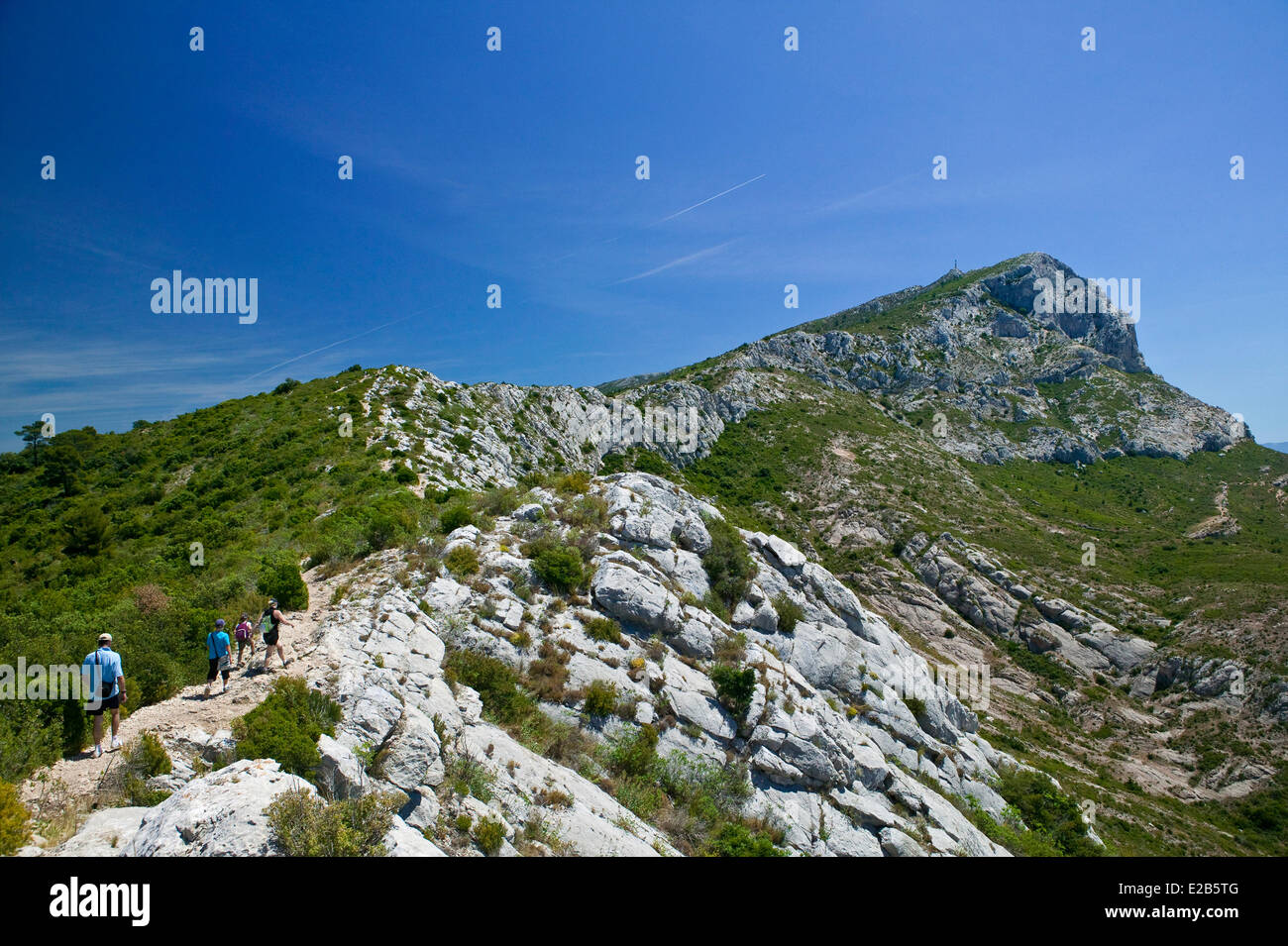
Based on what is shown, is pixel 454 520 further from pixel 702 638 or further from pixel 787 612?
pixel 787 612

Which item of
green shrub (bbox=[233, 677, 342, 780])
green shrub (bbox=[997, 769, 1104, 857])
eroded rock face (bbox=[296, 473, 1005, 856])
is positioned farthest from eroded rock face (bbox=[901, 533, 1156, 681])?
green shrub (bbox=[233, 677, 342, 780])

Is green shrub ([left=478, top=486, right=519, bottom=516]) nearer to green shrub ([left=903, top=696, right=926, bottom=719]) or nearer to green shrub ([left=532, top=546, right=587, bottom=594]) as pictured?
green shrub ([left=532, top=546, right=587, bottom=594])

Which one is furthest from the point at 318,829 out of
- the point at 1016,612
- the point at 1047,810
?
the point at 1016,612

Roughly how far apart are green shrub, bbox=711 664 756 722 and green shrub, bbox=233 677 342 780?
9.81m

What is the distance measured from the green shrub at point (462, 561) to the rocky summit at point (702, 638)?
13 centimetres

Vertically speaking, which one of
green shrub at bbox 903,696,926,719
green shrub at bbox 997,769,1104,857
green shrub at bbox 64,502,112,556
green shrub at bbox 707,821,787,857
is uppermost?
green shrub at bbox 64,502,112,556

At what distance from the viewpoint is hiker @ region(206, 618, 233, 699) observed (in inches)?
386

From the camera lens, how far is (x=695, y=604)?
1778 centimetres

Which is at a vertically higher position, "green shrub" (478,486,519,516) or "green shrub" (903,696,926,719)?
"green shrub" (478,486,519,516)

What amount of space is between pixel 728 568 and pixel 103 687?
1766 cm

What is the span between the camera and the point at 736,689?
14258 mm

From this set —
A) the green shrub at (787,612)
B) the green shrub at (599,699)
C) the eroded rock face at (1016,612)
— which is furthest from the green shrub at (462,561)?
the eroded rock face at (1016,612)
